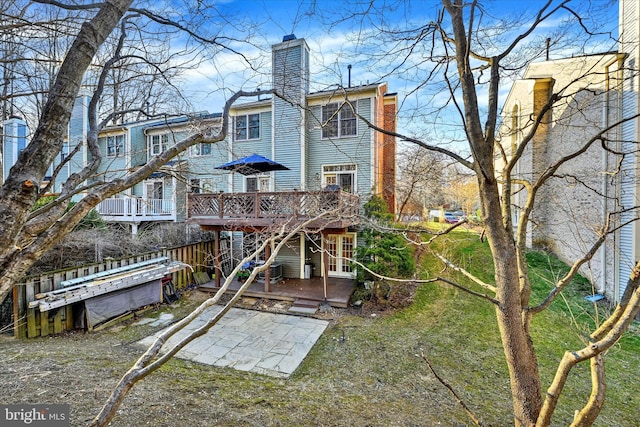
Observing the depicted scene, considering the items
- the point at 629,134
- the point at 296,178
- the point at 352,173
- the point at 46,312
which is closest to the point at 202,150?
the point at 296,178

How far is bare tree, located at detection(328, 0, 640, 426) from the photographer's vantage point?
5.80ft

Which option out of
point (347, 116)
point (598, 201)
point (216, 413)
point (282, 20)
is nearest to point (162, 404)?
point (216, 413)

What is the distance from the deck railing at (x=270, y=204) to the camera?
795cm

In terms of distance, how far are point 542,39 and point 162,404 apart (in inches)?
214

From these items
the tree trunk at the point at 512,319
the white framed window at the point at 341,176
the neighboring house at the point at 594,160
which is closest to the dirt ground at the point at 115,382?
the tree trunk at the point at 512,319

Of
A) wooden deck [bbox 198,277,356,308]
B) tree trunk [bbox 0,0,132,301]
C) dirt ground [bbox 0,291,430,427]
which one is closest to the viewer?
tree trunk [bbox 0,0,132,301]

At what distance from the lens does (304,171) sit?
11.0 meters

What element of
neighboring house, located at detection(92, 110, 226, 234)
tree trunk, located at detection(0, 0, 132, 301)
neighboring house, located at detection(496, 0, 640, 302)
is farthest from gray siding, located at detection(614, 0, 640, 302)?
neighboring house, located at detection(92, 110, 226, 234)

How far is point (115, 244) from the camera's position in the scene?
8.41 metres

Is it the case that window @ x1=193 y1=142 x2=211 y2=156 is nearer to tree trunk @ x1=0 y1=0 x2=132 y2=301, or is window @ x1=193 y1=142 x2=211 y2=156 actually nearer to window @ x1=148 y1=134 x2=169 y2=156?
window @ x1=148 y1=134 x2=169 y2=156

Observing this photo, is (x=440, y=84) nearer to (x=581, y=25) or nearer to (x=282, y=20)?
(x=581, y=25)

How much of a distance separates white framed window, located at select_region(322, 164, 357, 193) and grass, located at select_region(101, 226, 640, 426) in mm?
4807

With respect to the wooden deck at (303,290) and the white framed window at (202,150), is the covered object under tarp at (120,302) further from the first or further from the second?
the white framed window at (202,150)

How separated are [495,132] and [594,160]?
29.0 feet
